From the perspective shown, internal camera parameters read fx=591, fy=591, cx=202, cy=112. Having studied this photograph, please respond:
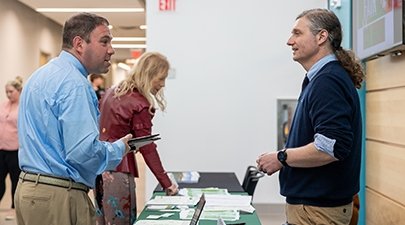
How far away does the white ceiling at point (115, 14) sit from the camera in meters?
9.84

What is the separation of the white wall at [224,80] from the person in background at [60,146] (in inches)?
182

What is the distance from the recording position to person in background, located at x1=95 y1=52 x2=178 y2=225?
10.9ft

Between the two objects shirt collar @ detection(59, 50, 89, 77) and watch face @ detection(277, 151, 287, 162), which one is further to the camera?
shirt collar @ detection(59, 50, 89, 77)

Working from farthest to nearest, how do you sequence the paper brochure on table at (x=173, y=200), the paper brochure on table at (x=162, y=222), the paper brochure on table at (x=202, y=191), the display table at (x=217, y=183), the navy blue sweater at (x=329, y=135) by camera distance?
the display table at (x=217, y=183) → the paper brochure on table at (x=202, y=191) → the paper brochure on table at (x=173, y=200) → the paper brochure on table at (x=162, y=222) → the navy blue sweater at (x=329, y=135)

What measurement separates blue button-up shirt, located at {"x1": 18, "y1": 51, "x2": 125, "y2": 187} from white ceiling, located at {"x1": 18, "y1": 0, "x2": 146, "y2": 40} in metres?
7.64

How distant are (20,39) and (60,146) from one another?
29.2ft

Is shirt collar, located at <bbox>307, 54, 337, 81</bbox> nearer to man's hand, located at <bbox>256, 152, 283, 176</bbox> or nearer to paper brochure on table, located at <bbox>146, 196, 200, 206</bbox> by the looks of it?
man's hand, located at <bbox>256, 152, 283, 176</bbox>

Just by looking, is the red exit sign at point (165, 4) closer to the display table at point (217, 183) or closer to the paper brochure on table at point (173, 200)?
the display table at point (217, 183)

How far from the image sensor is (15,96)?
6895 millimetres

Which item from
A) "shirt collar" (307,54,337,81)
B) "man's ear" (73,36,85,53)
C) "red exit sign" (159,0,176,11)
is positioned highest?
"red exit sign" (159,0,176,11)

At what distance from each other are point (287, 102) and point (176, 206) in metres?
4.08

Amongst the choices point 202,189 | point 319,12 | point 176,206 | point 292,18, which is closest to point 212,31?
point 292,18

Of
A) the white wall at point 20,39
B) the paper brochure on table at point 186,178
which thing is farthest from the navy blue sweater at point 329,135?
the white wall at point 20,39

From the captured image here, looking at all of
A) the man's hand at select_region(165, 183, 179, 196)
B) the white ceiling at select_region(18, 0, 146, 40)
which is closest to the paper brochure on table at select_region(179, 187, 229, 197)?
the man's hand at select_region(165, 183, 179, 196)
